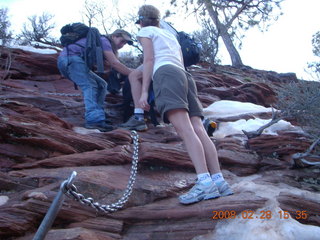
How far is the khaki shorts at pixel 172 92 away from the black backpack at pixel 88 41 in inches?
88.7

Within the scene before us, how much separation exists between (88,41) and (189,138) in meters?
3.15

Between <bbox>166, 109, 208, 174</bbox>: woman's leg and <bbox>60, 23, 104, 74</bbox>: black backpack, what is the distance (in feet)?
8.17

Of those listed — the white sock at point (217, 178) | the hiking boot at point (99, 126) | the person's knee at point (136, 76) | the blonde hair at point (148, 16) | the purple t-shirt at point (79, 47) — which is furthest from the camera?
the purple t-shirt at point (79, 47)

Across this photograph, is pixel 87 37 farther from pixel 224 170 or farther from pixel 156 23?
pixel 224 170

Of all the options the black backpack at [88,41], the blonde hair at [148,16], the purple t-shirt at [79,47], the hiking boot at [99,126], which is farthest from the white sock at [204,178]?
the purple t-shirt at [79,47]

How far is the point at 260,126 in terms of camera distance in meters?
6.11

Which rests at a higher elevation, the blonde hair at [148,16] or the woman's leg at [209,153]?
the blonde hair at [148,16]

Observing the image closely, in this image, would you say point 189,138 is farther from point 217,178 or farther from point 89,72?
point 89,72

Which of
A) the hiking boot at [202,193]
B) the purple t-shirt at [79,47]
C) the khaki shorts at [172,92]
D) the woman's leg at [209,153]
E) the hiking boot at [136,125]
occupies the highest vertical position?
the purple t-shirt at [79,47]

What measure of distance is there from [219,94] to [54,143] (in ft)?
18.4

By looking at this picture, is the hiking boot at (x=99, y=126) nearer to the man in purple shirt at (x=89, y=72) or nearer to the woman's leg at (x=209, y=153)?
the man in purple shirt at (x=89, y=72)

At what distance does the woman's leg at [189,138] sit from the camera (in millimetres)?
3336

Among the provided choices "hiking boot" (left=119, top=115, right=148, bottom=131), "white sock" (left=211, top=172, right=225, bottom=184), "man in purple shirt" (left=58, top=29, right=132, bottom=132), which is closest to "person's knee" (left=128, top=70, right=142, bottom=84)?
"man in purple shirt" (left=58, top=29, right=132, bottom=132)

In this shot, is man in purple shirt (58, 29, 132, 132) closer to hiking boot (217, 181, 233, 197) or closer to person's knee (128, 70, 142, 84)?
person's knee (128, 70, 142, 84)
